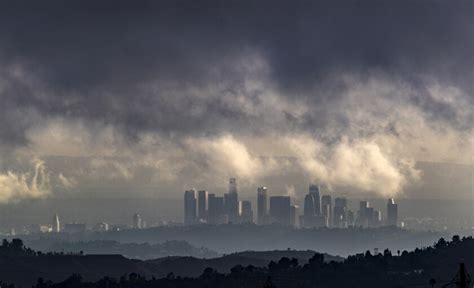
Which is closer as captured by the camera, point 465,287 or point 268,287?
point 465,287
